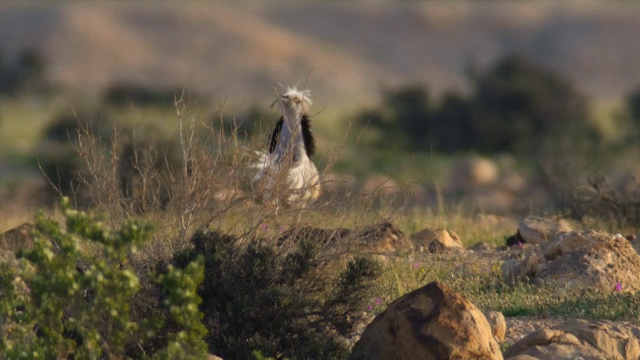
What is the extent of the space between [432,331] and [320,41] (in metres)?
86.0

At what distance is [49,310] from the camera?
5637 millimetres

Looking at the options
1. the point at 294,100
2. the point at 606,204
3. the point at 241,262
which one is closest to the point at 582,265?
the point at 241,262

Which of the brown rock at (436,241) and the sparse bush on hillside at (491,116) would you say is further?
the sparse bush on hillside at (491,116)

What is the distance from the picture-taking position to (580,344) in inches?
260

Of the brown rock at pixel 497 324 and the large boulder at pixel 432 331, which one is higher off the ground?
the large boulder at pixel 432 331

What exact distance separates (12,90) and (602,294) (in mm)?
49958

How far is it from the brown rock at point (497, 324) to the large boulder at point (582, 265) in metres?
1.10

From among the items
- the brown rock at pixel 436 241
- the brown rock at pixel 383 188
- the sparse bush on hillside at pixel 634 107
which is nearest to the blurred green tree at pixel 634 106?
the sparse bush on hillside at pixel 634 107

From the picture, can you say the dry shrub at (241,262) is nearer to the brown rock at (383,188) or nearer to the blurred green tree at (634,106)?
the brown rock at (383,188)

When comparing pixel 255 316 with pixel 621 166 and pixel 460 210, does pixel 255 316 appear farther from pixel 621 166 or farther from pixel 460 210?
pixel 621 166

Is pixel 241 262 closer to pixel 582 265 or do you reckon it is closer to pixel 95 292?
pixel 95 292

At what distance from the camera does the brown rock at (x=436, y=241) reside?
32.2 feet

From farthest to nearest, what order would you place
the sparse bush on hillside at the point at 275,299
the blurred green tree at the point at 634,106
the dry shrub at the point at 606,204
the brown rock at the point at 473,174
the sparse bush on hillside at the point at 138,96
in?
the sparse bush on hillside at the point at 138,96 < the blurred green tree at the point at 634,106 < the brown rock at the point at 473,174 < the dry shrub at the point at 606,204 < the sparse bush on hillside at the point at 275,299

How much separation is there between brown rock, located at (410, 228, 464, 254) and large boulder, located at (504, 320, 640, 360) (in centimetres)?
302
